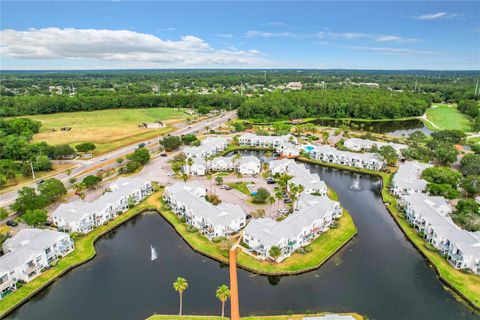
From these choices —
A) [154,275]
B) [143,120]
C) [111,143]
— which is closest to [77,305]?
[154,275]

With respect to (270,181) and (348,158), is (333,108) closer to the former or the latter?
(348,158)

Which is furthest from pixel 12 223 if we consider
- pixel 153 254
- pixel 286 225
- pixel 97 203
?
pixel 286 225

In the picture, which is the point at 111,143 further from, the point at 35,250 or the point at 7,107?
the point at 7,107

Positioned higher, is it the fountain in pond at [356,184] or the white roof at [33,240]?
the white roof at [33,240]

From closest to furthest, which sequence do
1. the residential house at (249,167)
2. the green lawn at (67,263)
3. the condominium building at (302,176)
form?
the green lawn at (67,263), the condominium building at (302,176), the residential house at (249,167)

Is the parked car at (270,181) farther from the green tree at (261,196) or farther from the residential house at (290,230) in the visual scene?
the residential house at (290,230)

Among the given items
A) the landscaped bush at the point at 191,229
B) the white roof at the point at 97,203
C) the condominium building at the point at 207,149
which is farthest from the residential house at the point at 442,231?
the condominium building at the point at 207,149

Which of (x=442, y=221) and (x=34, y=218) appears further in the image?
(x=34, y=218)
